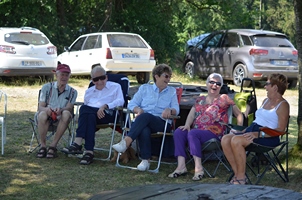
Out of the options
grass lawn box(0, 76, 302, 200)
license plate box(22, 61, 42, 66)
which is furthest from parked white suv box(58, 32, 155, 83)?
grass lawn box(0, 76, 302, 200)

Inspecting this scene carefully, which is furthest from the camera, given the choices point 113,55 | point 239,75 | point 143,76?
point 143,76

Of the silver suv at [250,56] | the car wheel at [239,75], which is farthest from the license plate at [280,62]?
the car wheel at [239,75]

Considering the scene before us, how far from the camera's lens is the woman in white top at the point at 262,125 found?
20.7 feet

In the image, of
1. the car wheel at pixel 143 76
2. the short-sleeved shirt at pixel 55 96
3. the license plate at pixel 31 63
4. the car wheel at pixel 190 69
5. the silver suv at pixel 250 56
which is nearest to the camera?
the short-sleeved shirt at pixel 55 96

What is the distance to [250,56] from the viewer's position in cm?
1664

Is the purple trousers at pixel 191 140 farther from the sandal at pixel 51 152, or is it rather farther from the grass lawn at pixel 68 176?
the sandal at pixel 51 152

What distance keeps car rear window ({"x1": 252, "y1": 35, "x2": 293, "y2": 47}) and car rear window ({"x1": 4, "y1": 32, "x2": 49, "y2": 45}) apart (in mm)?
5366

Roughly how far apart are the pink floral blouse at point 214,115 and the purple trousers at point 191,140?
0.13 m

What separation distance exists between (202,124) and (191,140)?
31 centimetres

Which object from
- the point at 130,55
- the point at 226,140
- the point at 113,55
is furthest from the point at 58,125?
the point at 130,55

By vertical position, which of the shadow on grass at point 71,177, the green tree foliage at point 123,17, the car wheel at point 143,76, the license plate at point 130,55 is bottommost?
the shadow on grass at point 71,177

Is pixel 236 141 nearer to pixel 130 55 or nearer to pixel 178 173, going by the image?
pixel 178 173

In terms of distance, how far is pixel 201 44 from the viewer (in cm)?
1933

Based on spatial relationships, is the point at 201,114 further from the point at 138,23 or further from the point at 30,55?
the point at 138,23
